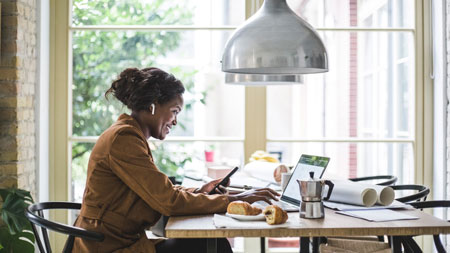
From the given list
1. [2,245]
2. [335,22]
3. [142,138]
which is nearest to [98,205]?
[142,138]

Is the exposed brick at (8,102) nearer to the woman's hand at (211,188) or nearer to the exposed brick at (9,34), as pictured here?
the exposed brick at (9,34)

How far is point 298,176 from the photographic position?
9.36 feet

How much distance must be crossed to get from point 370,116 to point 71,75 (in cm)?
224

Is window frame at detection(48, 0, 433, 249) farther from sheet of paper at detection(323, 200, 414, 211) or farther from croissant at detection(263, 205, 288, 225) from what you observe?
croissant at detection(263, 205, 288, 225)

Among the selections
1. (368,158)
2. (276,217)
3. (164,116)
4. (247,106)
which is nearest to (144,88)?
(164,116)

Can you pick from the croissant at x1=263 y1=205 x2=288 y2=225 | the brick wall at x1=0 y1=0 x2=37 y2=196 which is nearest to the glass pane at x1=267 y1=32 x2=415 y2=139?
the brick wall at x1=0 y1=0 x2=37 y2=196

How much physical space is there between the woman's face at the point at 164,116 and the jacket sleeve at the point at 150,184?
0.24 metres

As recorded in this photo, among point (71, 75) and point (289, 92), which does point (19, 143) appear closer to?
point (71, 75)

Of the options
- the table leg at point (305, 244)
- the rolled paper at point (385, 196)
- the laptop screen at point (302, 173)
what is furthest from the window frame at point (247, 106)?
the table leg at point (305, 244)

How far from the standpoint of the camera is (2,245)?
353 cm

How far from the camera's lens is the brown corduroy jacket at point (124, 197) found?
2.39 m

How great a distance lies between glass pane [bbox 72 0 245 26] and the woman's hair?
176cm

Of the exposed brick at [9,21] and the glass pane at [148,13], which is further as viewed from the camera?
the glass pane at [148,13]

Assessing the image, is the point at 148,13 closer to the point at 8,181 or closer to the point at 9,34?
the point at 9,34
